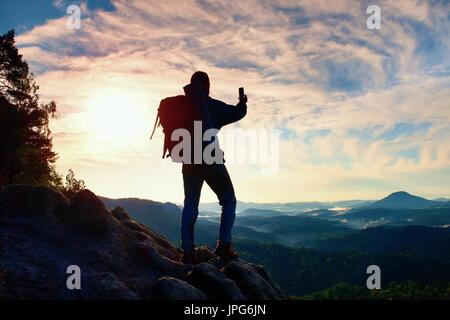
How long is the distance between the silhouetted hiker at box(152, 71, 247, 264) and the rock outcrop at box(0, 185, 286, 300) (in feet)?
4.29

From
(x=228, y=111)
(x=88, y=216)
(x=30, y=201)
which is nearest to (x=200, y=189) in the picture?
(x=228, y=111)

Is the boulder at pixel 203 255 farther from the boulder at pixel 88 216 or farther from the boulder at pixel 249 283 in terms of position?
the boulder at pixel 88 216

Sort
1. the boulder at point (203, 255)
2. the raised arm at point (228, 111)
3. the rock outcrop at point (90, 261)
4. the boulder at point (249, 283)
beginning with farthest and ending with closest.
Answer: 1. the boulder at point (203, 255)
2. the raised arm at point (228, 111)
3. the boulder at point (249, 283)
4. the rock outcrop at point (90, 261)

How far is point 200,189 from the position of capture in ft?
31.1

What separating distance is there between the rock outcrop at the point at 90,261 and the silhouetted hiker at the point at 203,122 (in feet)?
4.29

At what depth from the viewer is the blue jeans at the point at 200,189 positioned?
924cm

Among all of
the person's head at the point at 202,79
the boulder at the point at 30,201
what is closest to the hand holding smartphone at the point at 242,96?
the person's head at the point at 202,79

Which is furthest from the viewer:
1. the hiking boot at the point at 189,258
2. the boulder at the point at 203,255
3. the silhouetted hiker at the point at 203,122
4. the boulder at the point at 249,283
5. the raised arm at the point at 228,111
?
the boulder at the point at 203,255

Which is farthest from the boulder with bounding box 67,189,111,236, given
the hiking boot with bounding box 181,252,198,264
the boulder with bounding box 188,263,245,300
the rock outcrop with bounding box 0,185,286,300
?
the boulder with bounding box 188,263,245,300

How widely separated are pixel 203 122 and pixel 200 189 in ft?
5.35

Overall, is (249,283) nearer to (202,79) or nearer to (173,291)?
(173,291)

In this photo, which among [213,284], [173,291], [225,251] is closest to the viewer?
[173,291]
